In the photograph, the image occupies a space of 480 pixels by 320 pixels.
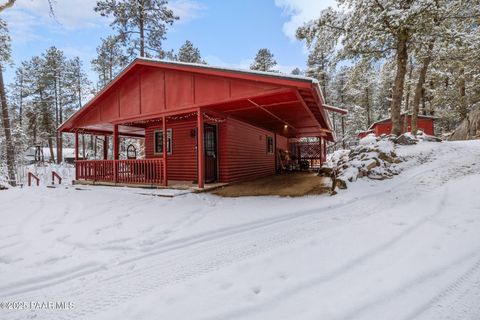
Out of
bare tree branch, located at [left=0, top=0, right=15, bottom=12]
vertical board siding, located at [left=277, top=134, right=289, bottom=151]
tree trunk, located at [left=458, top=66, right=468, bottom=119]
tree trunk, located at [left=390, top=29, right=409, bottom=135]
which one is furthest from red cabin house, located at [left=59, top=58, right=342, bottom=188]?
tree trunk, located at [left=458, top=66, right=468, bottom=119]

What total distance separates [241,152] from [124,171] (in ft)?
15.0

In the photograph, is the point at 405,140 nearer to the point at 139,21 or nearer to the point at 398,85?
the point at 398,85

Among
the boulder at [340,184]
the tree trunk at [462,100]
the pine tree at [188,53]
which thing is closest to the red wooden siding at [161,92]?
the boulder at [340,184]

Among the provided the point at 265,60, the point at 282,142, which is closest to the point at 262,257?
the point at 282,142

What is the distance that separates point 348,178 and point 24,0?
9655mm

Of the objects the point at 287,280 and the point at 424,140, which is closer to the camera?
the point at 287,280

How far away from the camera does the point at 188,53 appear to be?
23.6 metres

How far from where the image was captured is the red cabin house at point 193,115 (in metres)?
6.00

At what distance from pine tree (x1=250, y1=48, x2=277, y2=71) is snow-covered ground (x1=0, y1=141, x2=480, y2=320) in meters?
22.4

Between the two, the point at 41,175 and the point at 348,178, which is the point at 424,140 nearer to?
the point at 348,178

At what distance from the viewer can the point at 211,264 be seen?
266 cm

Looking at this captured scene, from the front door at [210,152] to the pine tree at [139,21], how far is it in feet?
30.9

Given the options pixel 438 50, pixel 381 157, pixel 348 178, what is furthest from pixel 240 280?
pixel 438 50

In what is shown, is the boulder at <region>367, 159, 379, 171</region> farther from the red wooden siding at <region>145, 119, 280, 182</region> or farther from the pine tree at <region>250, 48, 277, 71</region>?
the pine tree at <region>250, 48, 277, 71</region>
